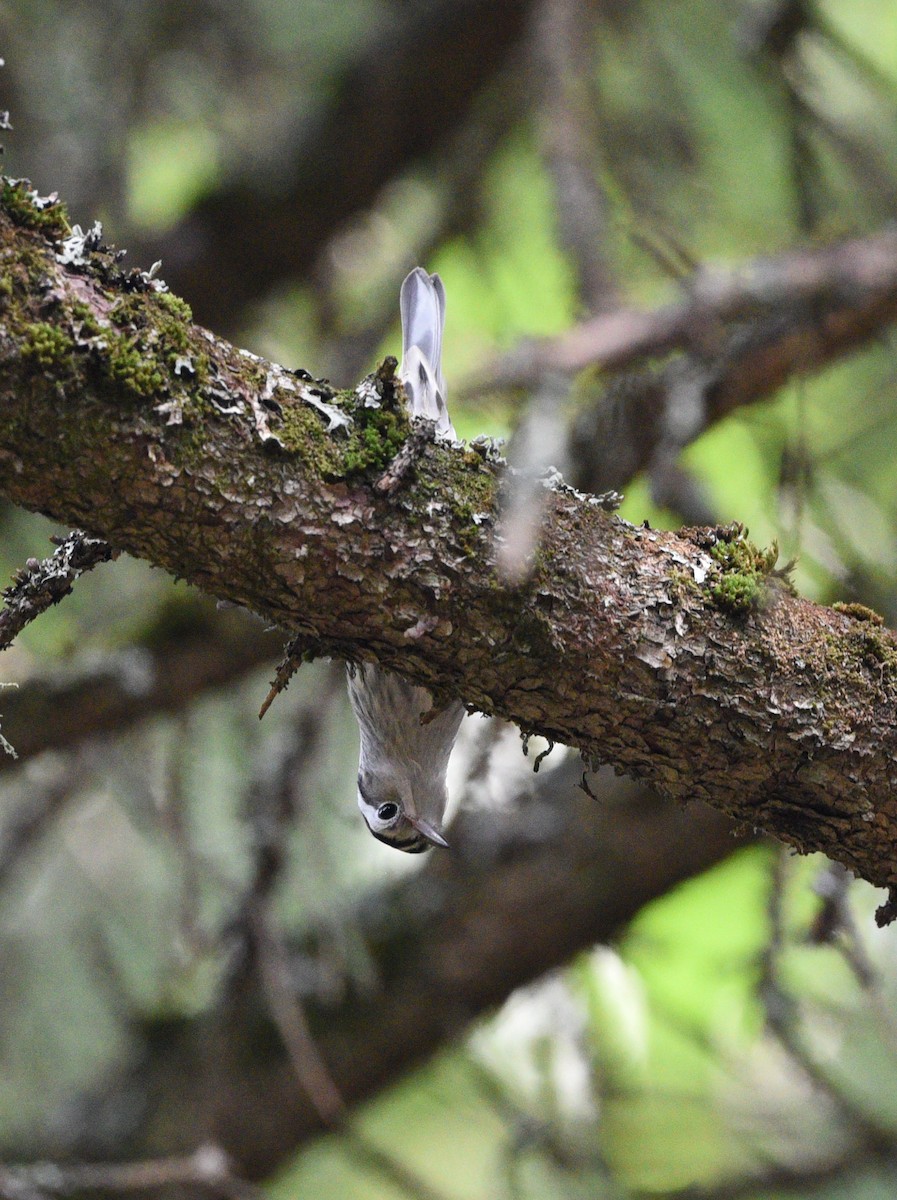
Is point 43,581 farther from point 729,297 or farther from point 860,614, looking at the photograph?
point 729,297

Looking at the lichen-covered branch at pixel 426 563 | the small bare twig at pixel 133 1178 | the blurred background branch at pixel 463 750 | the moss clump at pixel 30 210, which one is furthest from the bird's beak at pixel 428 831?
the moss clump at pixel 30 210

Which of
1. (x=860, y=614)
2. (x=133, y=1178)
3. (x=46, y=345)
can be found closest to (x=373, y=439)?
(x=46, y=345)

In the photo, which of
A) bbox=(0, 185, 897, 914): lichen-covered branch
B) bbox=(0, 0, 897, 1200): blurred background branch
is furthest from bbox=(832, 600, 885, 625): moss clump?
bbox=(0, 0, 897, 1200): blurred background branch

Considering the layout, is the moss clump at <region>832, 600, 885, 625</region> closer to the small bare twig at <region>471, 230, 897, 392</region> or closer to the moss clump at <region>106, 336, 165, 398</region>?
the small bare twig at <region>471, 230, 897, 392</region>

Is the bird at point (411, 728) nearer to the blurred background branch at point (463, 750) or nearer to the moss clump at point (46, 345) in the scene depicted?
the blurred background branch at point (463, 750)

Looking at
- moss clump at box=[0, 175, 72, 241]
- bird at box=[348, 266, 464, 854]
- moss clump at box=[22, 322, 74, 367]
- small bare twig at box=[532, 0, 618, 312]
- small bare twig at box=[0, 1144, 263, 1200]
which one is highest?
small bare twig at box=[532, 0, 618, 312]

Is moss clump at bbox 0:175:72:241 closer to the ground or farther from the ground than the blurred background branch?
closer to the ground

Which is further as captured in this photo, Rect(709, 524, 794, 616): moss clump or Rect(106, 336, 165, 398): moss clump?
Rect(709, 524, 794, 616): moss clump
